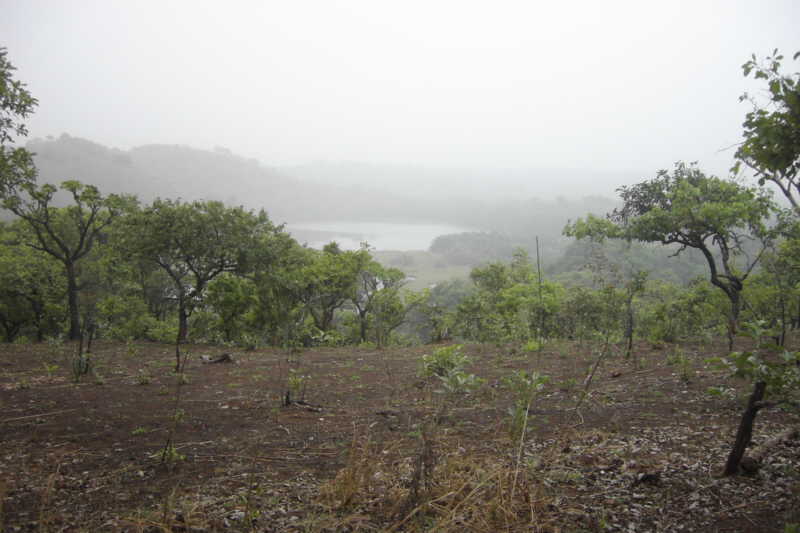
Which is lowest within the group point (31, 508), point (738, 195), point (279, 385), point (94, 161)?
point (279, 385)

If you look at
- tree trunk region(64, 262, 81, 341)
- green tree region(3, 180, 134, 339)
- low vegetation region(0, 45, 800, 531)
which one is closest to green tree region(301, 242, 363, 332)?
low vegetation region(0, 45, 800, 531)

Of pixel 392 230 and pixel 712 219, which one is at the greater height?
pixel 392 230

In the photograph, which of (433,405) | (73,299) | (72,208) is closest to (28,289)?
(73,299)

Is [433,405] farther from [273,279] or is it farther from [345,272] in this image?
[345,272]

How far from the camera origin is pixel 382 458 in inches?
200

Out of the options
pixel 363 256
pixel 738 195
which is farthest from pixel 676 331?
pixel 363 256

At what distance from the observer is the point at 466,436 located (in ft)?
19.6

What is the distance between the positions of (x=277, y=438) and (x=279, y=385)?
387 centimetres

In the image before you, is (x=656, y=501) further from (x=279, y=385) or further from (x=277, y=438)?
(x=279, y=385)

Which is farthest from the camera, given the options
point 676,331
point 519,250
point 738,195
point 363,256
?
point 519,250

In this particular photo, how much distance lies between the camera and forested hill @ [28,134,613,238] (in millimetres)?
117812

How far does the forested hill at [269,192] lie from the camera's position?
11781 cm

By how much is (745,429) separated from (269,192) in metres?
190

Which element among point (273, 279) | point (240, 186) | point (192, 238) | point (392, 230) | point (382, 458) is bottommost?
point (382, 458)
